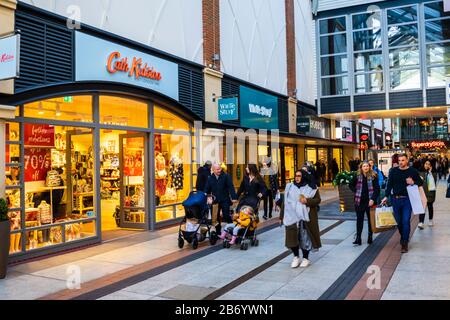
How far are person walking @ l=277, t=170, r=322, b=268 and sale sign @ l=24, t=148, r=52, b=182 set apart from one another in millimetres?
5051

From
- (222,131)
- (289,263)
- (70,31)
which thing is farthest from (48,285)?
(222,131)

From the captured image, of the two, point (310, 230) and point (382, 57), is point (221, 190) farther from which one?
point (382, 57)

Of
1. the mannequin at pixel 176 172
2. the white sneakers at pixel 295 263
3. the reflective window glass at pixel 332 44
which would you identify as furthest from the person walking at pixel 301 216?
the reflective window glass at pixel 332 44

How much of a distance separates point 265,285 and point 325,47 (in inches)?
869

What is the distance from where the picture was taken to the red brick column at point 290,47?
68.5 feet

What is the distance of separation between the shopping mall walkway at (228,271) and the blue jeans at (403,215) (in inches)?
16.1

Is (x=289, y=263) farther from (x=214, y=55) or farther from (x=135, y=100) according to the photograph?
(x=214, y=55)

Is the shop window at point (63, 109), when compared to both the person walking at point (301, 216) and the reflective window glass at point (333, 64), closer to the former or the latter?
the person walking at point (301, 216)

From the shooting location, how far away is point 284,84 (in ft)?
66.8

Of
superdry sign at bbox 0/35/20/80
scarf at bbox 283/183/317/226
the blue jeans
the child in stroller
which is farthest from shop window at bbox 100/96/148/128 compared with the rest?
the blue jeans

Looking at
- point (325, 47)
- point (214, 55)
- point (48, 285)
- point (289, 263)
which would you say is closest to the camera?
point (48, 285)

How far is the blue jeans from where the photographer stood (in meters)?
7.67

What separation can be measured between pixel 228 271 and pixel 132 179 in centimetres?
536

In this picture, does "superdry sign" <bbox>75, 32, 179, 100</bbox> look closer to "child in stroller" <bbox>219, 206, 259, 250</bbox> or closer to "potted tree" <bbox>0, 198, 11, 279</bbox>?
"potted tree" <bbox>0, 198, 11, 279</bbox>
